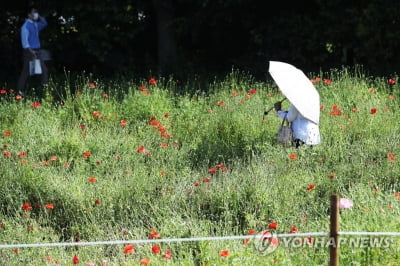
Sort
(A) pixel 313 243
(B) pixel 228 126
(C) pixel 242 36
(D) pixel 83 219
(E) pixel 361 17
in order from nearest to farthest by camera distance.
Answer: (A) pixel 313 243 < (D) pixel 83 219 < (B) pixel 228 126 < (E) pixel 361 17 < (C) pixel 242 36

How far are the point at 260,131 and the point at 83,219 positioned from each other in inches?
95.5

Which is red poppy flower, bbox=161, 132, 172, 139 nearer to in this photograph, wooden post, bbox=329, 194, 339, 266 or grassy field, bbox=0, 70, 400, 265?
grassy field, bbox=0, 70, 400, 265

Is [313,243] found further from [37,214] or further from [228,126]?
[228,126]

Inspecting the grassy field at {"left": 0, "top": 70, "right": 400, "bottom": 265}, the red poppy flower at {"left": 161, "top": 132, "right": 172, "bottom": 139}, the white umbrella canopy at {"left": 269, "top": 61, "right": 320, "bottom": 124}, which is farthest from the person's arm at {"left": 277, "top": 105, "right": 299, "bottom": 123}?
the red poppy flower at {"left": 161, "top": 132, "right": 172, "bottom": 139}

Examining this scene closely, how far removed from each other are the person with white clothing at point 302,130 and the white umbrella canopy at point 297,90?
0.35 ft

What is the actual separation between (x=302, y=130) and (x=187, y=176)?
122cm

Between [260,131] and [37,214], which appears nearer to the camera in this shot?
[37,214]

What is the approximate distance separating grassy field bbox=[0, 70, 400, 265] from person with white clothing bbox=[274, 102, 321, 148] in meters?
0.11

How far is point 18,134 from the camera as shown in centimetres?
767

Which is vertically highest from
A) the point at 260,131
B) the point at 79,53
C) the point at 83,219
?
the point at 79,53

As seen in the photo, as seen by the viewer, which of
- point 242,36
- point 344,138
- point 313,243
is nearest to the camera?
point 313,243

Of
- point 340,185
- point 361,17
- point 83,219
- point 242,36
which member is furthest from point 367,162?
point 242,36

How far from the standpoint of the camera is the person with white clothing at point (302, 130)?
6719mm

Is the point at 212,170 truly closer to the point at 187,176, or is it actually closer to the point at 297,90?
the point at 187,176
